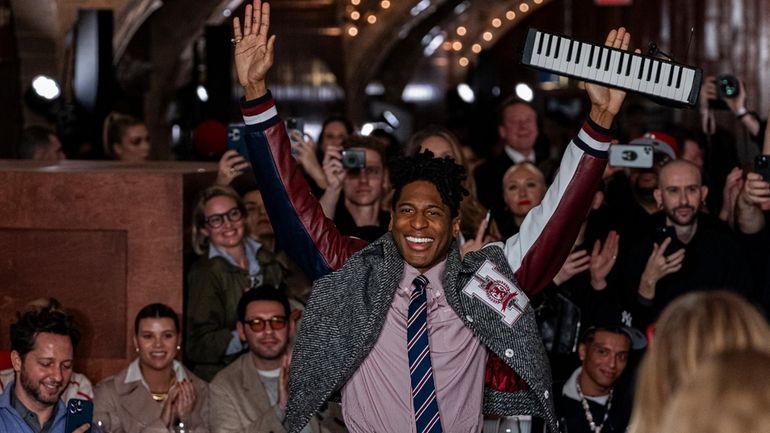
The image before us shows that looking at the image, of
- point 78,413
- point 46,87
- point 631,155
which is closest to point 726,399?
point 78,413

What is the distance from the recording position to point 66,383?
499 cm

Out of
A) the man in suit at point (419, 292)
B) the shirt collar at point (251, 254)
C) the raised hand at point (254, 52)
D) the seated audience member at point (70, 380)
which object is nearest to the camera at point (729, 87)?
the shirt collar at point (251, 254)

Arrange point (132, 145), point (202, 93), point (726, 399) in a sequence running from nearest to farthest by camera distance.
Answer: point (726, 399) → point (132, 145) → point (202, 93)

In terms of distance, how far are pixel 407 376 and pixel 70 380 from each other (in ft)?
5.55

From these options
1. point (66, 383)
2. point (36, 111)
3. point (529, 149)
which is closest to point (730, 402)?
point (66, 383)

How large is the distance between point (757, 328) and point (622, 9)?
18425 mm

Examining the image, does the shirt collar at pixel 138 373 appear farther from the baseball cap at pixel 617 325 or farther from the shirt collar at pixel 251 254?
the baseball cap at pixel 617 325

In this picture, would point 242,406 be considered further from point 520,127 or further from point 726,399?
point 726,399

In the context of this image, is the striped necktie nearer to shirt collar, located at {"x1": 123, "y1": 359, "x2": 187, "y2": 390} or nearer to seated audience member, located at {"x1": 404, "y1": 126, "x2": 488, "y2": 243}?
shirt collar, located at {"x1": 123, "y1": 359, "x2": 187, "y2": 390}

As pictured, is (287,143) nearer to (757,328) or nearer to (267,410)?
(267,410)

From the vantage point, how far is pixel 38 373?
16.2ft

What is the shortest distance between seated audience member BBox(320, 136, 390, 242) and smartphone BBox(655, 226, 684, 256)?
42.2 inches

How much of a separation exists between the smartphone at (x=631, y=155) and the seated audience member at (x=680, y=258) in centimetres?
33

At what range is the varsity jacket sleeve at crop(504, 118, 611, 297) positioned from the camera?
4.16 metres
